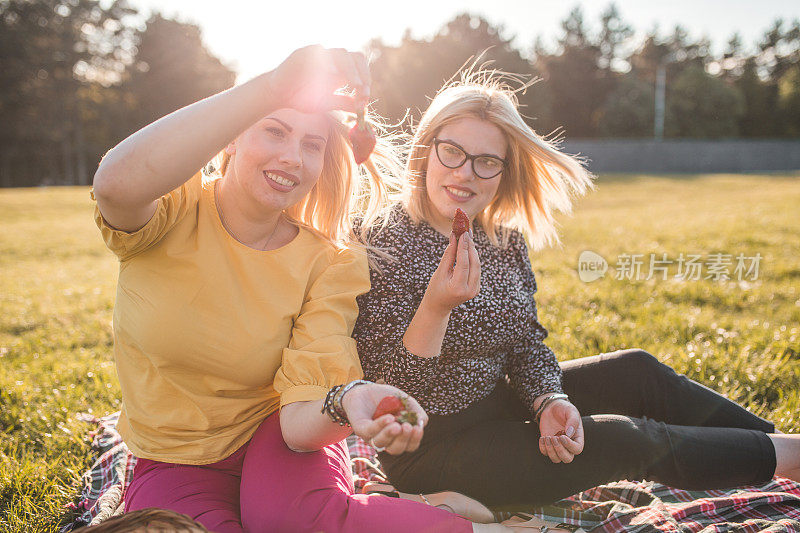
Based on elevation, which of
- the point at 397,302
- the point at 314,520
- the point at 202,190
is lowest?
the point at 314,520

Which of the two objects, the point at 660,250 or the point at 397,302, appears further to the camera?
the point at 660,250

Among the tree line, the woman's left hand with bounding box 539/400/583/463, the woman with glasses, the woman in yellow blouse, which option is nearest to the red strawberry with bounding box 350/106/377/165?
the woman in yellow blouse

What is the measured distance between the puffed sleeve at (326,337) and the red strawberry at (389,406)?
1.49 feet

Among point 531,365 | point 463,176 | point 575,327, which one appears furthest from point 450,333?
point 575,327

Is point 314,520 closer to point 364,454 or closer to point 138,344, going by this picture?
point 138,344

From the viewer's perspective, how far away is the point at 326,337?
2168 mm

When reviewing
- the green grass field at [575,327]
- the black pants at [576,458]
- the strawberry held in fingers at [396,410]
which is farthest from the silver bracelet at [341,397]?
the green grass field at [575,327]

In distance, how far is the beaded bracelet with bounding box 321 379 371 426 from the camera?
6.14 feet

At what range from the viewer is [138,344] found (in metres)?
2.12

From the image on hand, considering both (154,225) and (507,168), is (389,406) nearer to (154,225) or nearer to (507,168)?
(154,225)

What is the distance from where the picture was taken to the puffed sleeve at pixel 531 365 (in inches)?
106

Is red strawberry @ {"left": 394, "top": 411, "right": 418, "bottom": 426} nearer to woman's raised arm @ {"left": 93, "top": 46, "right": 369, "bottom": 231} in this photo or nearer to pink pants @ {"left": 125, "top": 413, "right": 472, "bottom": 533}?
pink pants @ {"left": 125, "top": 413, "right": 472, "bottom": 533}

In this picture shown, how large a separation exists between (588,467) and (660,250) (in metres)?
6.42

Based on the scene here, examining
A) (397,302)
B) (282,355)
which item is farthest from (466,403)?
(282,355)
